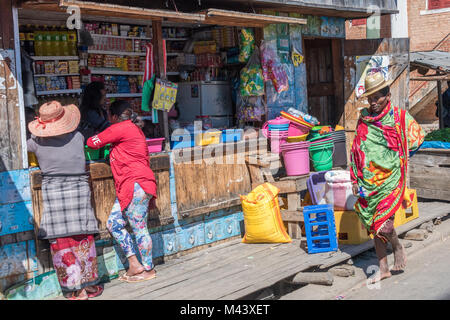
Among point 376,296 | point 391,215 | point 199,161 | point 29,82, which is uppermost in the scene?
point 29,82

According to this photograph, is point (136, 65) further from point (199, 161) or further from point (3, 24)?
point (3, 24)

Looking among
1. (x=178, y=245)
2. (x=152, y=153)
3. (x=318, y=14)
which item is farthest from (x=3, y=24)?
(x=318, y=14)

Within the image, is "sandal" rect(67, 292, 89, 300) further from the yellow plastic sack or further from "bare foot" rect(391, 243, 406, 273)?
"bare foot" rect(391, 243, 406, 273)

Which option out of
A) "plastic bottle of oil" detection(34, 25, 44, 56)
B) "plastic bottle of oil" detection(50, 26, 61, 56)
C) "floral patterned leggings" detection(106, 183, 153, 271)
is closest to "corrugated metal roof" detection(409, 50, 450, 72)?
"plastic bottle of oil" detection(50, 26, 61, 56)

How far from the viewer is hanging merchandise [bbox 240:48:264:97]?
850cm

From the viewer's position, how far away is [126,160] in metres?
6.02

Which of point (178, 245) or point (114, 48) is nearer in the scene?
point (178, 245)

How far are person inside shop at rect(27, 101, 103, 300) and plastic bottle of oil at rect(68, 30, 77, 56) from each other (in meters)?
2.92

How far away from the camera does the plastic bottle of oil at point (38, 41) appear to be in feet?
26.0

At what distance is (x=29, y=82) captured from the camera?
5.89 metres

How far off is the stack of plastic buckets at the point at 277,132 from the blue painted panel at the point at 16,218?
3.64 metres

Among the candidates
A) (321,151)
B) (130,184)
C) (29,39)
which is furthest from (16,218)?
(321,151)

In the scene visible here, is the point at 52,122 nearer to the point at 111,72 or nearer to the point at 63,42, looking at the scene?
the point at 63,42

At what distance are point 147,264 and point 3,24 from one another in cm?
277
